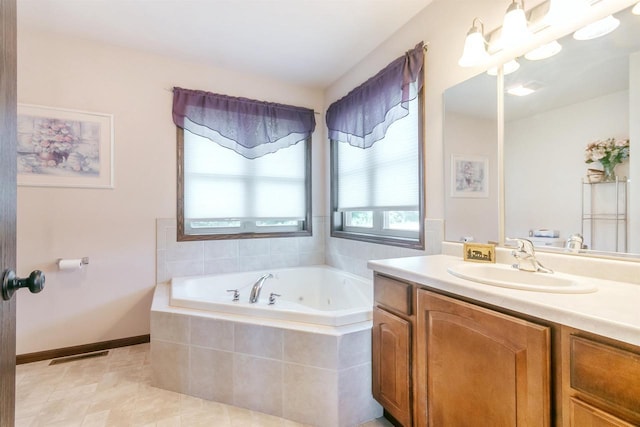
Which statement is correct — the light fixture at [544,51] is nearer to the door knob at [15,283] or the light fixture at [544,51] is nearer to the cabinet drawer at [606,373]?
the cabinet drawer at [606,373]

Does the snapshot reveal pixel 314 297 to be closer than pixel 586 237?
No

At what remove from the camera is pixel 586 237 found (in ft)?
3.82

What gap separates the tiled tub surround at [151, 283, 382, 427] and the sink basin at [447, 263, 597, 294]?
0.63 m

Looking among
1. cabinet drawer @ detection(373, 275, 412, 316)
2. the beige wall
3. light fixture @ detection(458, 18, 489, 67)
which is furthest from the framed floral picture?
light fixture @ detection(458, 18, 489, 67)

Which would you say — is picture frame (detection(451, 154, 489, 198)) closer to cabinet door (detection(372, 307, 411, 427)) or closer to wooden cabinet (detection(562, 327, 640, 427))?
cabinet door (detection(372, 307, 411, 427))

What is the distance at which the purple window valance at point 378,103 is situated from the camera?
193cm

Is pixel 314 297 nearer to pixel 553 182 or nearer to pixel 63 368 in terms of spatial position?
pixel 63 368

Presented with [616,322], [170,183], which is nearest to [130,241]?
[170,183]

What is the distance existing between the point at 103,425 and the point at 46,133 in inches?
79.7

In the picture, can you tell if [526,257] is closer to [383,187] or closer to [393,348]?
[393,348]

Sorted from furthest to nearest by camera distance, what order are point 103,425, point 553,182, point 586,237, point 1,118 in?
1. point 103,425
2. point 553,182
3. point 586,237
4. point 1,118

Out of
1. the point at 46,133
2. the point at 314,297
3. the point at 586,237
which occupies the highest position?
the point at 46,133

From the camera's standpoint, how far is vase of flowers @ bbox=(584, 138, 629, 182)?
1070 millimetres

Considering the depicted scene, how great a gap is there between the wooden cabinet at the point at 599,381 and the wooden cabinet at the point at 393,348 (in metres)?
0.58
